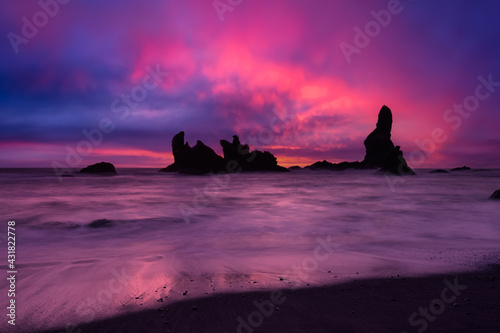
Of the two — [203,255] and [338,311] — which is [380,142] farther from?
[338,311]

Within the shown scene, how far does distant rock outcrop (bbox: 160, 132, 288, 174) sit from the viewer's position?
71.4 metres

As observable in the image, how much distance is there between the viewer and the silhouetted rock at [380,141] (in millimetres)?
98812

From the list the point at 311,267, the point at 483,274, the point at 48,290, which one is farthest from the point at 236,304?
the point at 483,274

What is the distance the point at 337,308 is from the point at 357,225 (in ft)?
23.2

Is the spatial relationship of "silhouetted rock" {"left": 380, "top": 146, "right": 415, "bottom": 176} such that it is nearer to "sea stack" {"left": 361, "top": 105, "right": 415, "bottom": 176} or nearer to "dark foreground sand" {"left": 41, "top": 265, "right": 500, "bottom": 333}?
"sea stack" {"left": 361, "top": 105, "right": 415, "bottom": 176}

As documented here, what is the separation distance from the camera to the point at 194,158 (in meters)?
71.5

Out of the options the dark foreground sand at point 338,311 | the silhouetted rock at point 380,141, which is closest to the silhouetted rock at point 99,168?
the dark foreground sand at point 338,311

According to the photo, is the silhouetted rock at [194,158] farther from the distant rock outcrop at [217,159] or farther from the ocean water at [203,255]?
the ocean water at [203,255]

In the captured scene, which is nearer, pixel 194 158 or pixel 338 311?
pixel 338 311

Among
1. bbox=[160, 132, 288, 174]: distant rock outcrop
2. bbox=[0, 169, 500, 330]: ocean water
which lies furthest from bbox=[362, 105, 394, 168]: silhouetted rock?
bbox=[0, 169, 500, 330]: ocean water

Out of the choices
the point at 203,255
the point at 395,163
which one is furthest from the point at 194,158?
the point at 203,255

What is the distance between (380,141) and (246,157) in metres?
47.6

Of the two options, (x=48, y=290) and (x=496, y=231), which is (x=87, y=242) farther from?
(x=496, y=231)

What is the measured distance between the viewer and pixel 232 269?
491 cm
